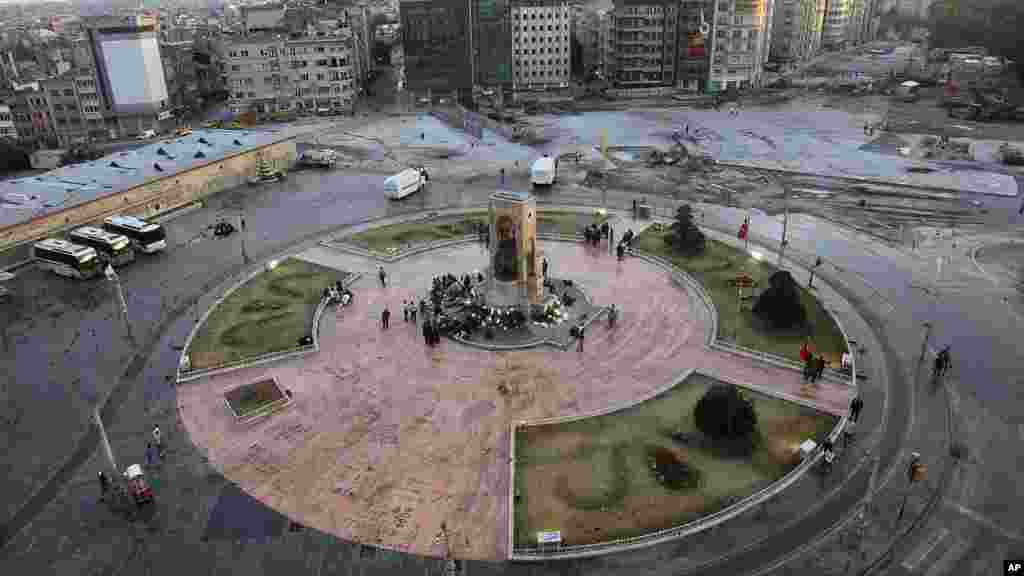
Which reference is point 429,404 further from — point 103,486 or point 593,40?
point 593,40

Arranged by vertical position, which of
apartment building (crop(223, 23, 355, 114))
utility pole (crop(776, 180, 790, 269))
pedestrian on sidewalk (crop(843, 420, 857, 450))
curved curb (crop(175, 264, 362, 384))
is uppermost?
apartment building (crop(223, 23, 355, 114))

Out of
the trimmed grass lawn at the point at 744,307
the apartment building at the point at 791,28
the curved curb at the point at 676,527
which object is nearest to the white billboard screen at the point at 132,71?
the trimmed grass lawn at the point at 744,307

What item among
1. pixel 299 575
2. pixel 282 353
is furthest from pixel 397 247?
pixel 299 575

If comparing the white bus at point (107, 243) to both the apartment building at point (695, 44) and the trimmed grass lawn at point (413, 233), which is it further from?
the apartment building at point (695, 44)

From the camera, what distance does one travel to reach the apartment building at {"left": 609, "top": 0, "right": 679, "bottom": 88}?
119000 mm

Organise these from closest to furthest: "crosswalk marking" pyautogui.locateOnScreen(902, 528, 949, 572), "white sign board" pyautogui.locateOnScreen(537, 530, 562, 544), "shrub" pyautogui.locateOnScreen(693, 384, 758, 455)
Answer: "crosswalk marking" pyautogui.locateOnScreen(902, 528, 949, 572), "white sign board" pyautogui.locateOnScreen(537, 530, 562, 544), "shrub" pyautogui.locateOnScreen(693, 384, 758, 455)

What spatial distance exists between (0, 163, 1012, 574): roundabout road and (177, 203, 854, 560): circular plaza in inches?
58.1

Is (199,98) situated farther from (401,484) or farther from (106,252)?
(401,484)

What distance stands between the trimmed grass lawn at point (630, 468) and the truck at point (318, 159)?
5224cm

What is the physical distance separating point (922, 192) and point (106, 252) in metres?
66.5

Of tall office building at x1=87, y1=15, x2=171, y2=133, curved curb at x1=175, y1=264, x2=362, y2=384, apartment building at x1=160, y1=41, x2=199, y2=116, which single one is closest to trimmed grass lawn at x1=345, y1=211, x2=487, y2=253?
curved curb at x1=175, y1=264, x2=362, y2=384

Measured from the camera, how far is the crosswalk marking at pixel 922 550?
21594 millimetres

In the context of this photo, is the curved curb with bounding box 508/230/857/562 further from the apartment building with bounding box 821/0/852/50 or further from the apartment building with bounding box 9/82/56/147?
the apartment building with bounding box 821/0/852/50

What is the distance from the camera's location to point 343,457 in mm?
26797
